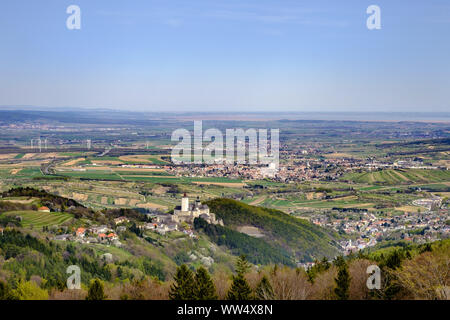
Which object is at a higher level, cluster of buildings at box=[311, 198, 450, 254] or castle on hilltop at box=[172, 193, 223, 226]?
castle on hilltop at box=[172, 193, 223, 226]

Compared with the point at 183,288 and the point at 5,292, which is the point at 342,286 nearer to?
the point at 183,288

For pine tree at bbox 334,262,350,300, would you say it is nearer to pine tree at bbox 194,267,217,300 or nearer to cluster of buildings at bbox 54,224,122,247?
pine tree at bbox 194,267,217,300

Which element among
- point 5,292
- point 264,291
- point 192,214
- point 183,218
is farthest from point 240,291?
point 192,214

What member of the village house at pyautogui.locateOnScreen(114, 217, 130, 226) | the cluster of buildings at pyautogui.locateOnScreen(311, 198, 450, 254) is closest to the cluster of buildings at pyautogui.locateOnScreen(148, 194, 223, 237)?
the village house at pyautogui.locateOnScreen(114, 217, 130, 226)

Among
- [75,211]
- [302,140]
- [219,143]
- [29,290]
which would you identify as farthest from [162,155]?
[29,290]

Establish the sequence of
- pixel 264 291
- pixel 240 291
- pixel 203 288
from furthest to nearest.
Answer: pixel 203 288 < pixel 240 291 < pixel 264 291

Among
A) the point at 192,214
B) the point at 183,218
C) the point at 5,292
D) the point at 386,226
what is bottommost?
the point at 386,226

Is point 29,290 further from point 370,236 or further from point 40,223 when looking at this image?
point 370,236
